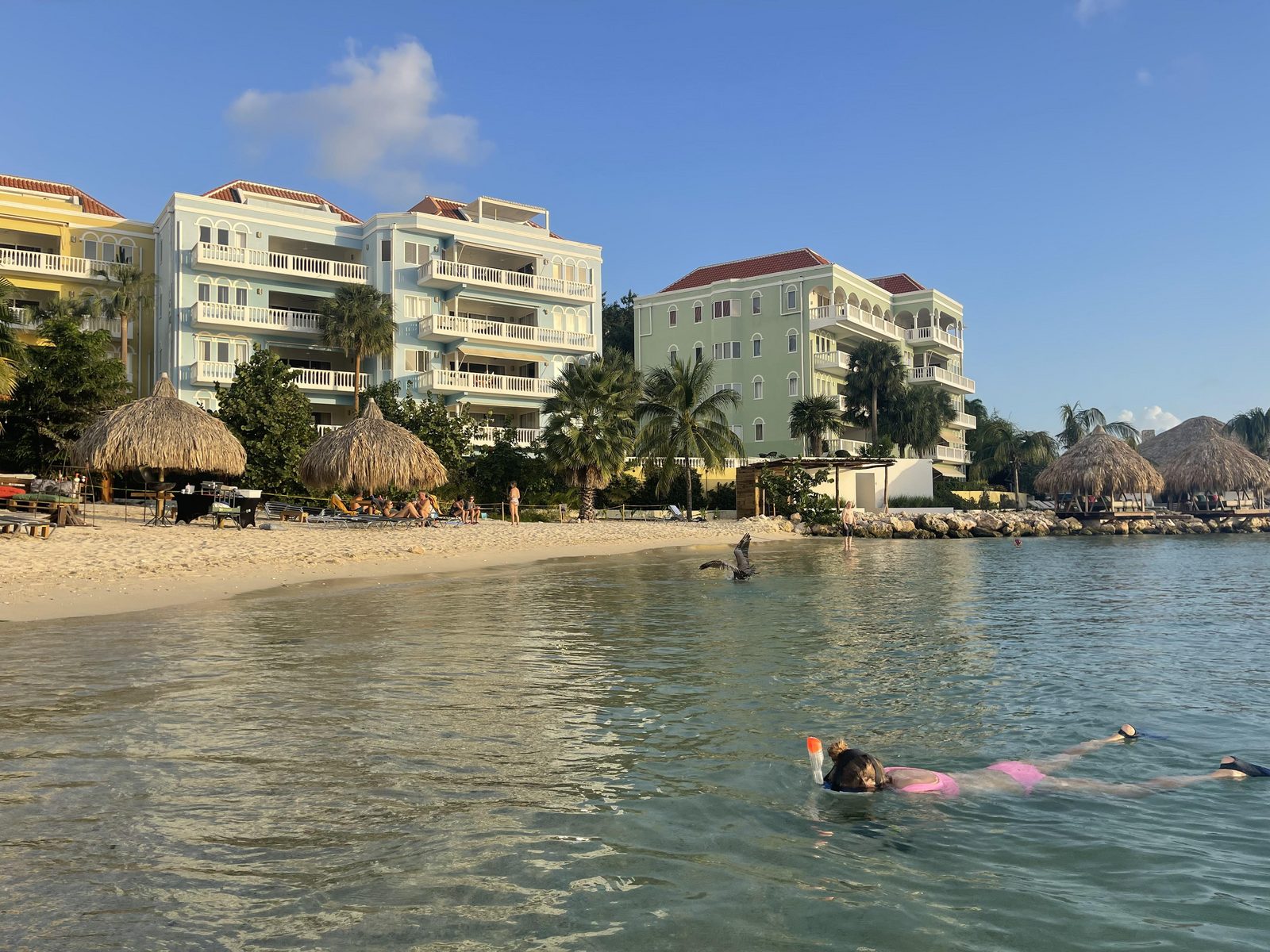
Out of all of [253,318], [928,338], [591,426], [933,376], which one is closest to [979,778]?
[591,426]

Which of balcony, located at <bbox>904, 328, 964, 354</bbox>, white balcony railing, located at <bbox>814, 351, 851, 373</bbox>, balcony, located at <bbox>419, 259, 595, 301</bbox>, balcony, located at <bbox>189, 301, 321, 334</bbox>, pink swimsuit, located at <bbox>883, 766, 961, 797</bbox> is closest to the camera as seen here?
pink swimsuit, located at <bbox>883, 766, 961, 797</bbox>

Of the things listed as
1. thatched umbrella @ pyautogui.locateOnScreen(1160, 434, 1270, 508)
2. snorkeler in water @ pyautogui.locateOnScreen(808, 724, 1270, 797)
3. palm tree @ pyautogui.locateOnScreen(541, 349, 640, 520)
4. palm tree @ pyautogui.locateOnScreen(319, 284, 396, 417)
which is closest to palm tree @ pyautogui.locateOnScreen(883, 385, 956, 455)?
thatched umbrella @ pyautogui.locateOnScreen(1160, 434, 1270, 508)

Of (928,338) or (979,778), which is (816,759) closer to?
(979,778)

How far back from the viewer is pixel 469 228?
4762cm

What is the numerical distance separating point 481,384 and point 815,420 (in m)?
17.7

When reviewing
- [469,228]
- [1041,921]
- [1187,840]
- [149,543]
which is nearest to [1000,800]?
[1187,840]

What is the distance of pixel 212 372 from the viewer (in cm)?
4062

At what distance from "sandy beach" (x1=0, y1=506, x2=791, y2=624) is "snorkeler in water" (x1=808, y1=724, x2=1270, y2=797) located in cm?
1088

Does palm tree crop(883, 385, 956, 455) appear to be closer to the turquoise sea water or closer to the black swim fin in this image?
the turquoise sea water

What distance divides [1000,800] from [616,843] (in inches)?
95.2

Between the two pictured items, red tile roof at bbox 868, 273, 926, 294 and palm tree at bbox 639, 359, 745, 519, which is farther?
red tile roof at bbox 868, 273, 926, 294

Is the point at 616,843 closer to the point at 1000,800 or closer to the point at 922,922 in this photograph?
the point at 922,922

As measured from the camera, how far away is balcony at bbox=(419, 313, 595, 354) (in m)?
44.7

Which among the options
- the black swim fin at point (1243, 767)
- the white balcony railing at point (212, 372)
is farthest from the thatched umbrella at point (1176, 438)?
the black swim fin at point (1243, 767)
